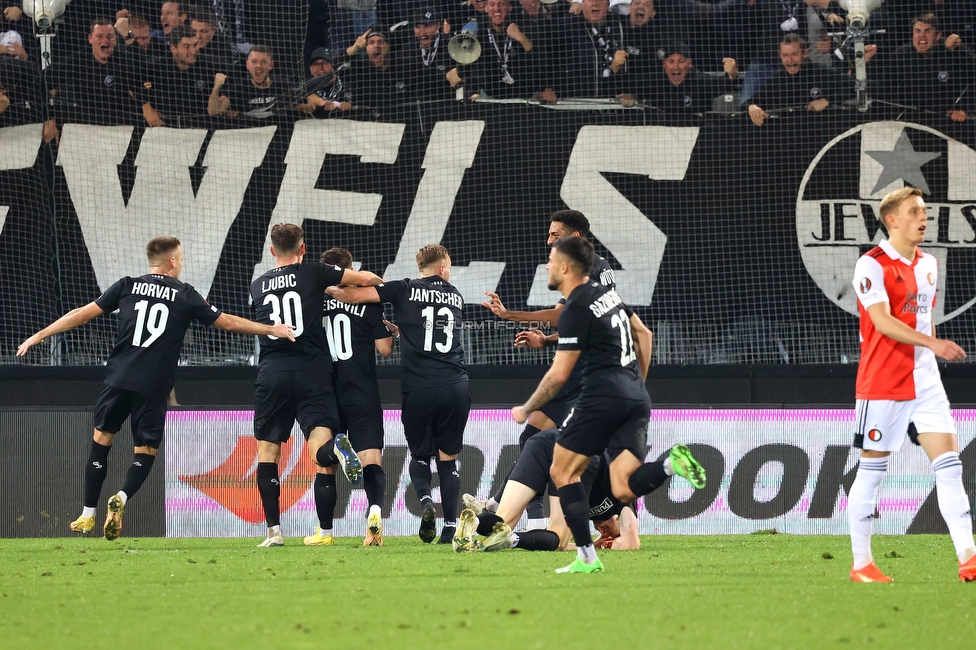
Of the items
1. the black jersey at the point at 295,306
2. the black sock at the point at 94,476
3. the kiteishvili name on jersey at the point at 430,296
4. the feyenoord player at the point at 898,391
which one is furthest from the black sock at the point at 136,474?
the feyenoord player at the point at 898,391

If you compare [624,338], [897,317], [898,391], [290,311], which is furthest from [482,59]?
[898,391]

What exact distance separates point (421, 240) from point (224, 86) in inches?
101

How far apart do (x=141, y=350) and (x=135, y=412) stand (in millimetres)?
427

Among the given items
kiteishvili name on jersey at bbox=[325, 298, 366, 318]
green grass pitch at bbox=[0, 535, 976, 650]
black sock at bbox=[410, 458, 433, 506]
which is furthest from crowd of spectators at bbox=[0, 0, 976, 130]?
green grass pitch at bbox=[0, 535, 976, 650]

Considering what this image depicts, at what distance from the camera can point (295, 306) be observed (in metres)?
8.09

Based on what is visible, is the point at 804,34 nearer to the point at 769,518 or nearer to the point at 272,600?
the point at 769,518

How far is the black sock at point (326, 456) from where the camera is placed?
8.06 m

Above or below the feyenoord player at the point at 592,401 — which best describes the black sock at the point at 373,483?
below

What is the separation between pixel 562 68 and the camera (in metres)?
12.2

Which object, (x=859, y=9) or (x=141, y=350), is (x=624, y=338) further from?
(x=859, y=9)

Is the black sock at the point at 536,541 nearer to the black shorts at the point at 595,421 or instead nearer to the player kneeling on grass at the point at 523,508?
the player kneeling on grass at the point at 523,508

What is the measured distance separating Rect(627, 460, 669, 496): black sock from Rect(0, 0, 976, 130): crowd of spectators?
269 inches

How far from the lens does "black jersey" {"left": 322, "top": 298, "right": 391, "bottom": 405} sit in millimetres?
8406

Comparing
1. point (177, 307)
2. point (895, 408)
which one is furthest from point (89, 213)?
A: point (895, 408)
